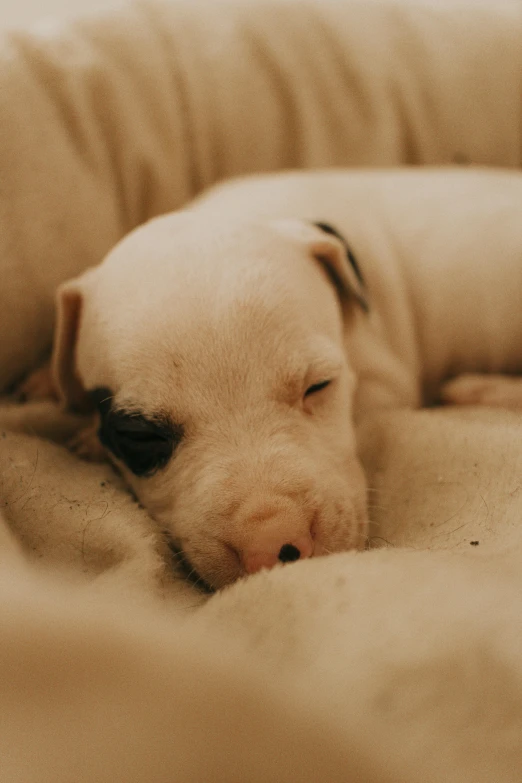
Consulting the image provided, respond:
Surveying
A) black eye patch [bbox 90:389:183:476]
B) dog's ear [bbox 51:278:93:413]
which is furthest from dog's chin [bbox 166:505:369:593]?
dog's ear [bbox 51:278:93:413]

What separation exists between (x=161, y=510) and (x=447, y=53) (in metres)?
1.80

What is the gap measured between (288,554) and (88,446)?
0.58m

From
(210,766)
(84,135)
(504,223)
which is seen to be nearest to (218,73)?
(84,135)

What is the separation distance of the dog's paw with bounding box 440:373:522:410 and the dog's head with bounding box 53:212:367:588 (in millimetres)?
421

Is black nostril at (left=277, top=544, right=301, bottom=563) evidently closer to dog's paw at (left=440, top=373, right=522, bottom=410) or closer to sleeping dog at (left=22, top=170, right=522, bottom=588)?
sleeping dog at (left=22, top=170, right=522, bottom=588)

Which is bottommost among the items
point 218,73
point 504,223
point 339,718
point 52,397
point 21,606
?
point 52,397

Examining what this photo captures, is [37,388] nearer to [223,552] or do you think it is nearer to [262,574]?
[223,552]

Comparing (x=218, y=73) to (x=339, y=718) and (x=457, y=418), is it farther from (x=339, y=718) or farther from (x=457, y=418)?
(x=339, y=718)

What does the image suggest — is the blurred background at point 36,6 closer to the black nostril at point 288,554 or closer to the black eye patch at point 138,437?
the black eye patch at point 138,437

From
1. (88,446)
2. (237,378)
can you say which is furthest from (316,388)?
(88,446)

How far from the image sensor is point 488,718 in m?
0.61

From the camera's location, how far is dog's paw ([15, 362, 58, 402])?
1.49 m

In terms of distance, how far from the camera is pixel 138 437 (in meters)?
1.11

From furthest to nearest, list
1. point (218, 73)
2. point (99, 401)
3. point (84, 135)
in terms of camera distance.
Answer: point (218, 73)
point (84, 135)
point (99, 401)
